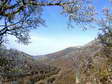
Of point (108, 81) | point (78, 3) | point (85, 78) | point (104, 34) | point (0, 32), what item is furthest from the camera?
point (85, 78)

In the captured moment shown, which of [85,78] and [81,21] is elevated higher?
[81,21]

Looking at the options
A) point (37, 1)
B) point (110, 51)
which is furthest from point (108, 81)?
point (37, 1)

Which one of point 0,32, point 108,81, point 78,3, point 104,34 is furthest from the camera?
point 104,34

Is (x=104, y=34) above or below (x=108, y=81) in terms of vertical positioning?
above

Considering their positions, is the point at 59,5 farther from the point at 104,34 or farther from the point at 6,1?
the point at 104,34

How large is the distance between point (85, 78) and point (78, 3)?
119ft

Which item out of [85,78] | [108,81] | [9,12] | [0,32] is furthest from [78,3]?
[85,78]

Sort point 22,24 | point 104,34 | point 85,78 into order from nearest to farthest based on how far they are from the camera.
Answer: point 22,24 → point 104,34 → point 85,78

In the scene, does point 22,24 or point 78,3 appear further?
point 22,24

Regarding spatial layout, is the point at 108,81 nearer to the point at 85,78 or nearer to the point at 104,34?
the point at 104,34

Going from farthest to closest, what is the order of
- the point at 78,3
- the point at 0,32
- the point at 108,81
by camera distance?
the point at 108,81 → the point at 0,32 → the point at 78,3

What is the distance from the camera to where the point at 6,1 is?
14414mm

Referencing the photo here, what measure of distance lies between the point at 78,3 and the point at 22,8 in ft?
9.28

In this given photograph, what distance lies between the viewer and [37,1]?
14.6 metres
